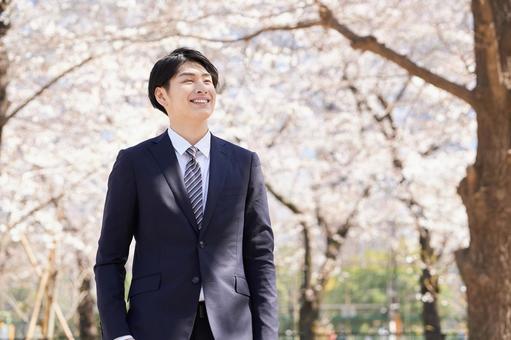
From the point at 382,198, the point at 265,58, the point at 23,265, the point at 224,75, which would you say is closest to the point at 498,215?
the point at 265,58

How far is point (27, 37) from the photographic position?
34.4 ft

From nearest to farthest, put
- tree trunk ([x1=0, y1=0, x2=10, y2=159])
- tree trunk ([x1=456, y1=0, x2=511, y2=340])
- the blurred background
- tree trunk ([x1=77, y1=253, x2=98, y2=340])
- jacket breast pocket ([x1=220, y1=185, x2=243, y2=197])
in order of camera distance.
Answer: jacket breast pocket ([x1=220, y1=185, x2=243, y2=197]) < tree trunk ([x1=456, y1=0, x2=511, y2=340]) < tree trunk ([x1=0, y1=0, x2=10, y2=159]) < the blurred background < tree trunk ([x1=77, y1=253, x2=98, y2=340])

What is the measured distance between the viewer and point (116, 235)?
9.87 feet

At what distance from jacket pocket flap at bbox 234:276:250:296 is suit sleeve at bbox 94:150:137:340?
365mm

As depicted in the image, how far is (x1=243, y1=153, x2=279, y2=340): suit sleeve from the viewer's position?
3018 millimetres

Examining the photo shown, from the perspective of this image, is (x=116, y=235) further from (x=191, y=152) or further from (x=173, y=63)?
(x=173, y=63)

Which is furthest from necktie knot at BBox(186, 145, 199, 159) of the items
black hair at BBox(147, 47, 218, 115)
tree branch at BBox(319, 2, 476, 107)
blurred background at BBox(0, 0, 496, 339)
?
blurred background at BBox(0, 0, 496, 339)

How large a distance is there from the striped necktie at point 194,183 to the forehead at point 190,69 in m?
0.25

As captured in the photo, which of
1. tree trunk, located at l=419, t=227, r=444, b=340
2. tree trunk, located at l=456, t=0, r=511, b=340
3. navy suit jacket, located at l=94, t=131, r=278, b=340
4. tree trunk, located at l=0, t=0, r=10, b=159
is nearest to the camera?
navy suit jacket, located at l=94, t=131, r=278, b=340

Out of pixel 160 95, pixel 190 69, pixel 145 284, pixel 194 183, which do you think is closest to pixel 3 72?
pixel 160 95

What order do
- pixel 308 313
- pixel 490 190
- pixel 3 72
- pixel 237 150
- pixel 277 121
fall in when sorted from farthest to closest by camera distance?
pixel 277 121 < pixel 308 313 < pixel 3 72 < pixel 490 190 < pixel 237 150

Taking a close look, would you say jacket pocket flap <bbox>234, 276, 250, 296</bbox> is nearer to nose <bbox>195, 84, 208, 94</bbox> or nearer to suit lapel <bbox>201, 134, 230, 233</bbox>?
suit lapel <bbox>201, 134, 230, 233</bbox>

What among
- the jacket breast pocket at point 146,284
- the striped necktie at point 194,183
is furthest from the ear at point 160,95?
the jacket breast pocket at point 146,284

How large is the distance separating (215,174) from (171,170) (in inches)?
5.8
